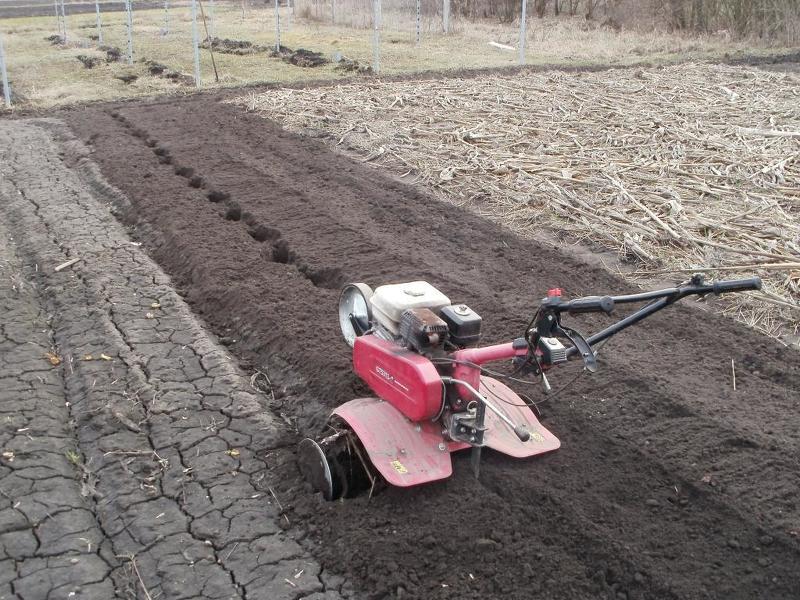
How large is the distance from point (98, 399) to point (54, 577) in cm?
166

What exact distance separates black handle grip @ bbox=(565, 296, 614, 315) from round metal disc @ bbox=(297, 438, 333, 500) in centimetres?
147

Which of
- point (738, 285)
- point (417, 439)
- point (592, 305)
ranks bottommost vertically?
point (417, 439)

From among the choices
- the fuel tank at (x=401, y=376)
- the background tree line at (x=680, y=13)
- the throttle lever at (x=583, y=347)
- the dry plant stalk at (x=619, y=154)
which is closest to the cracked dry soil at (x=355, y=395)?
the fuel tank at (x=401, y=376)

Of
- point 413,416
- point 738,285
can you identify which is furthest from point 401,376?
point 738,285

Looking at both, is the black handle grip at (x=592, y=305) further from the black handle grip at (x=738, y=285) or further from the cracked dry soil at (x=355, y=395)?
the cracked dry soil at (x=355, y=395)

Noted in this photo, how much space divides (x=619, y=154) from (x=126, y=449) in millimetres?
7736

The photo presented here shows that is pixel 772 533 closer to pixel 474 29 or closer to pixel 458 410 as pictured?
pixel 458 410

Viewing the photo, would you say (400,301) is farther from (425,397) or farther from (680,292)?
(680,292)

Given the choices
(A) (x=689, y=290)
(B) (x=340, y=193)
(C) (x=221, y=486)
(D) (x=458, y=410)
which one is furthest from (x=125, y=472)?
(B) (x=340, y=193)

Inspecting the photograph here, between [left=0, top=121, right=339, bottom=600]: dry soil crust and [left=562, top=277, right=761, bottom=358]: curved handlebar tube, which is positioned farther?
[left=0, top=121, right=339, bottom=600]: dry soil crust

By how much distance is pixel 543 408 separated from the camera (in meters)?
5.12

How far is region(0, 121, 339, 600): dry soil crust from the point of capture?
397 centimetres

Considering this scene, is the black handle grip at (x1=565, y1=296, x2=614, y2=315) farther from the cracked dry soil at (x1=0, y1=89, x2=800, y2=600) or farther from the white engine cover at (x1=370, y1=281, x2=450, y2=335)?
the cracked dry soil at (x1=0, y1=89, x2=800, y2=600)

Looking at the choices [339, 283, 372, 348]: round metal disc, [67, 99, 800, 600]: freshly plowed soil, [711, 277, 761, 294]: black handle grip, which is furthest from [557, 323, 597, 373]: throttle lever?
[339, 283, 372, 348]: round metal disc
